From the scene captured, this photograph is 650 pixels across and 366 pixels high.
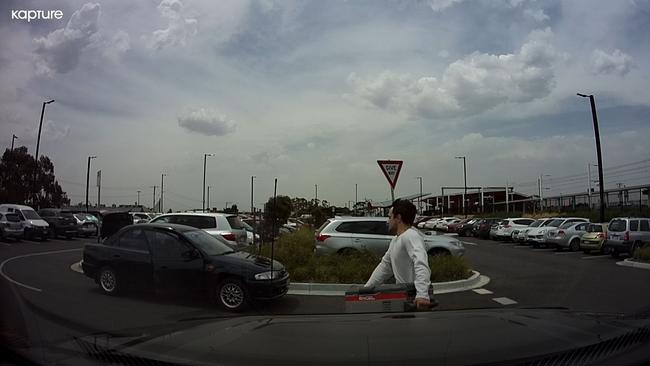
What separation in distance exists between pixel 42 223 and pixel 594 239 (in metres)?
23.6

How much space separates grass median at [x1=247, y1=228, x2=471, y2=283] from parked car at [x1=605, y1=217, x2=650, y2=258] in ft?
34.4

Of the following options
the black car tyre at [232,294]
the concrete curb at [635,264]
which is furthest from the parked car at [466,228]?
the black car tyre at [232,294]

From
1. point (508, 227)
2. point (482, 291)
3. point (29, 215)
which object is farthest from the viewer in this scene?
point (508, 227)

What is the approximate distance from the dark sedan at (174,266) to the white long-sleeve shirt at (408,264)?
227 cm

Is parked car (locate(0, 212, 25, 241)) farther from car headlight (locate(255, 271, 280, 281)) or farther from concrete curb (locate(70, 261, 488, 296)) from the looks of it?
concrete curb (locate(70, 261, 488, 296))

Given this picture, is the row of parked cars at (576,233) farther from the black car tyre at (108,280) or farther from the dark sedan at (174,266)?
the black car tyre at (108,280)

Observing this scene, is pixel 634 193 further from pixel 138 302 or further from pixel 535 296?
pixel 138 302

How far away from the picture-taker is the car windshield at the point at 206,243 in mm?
6441

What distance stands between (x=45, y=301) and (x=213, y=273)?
82.1 inches

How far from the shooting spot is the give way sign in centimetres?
1211

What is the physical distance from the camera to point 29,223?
16.9m

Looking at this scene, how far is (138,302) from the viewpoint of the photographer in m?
4.75


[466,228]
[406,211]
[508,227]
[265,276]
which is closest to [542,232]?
[508,227]

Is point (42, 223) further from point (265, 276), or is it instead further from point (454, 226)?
point (454, 226)
